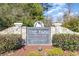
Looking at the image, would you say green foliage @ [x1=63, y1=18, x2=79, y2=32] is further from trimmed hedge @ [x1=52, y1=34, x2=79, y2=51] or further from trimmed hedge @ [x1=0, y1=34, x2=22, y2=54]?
trimmed hedge @ [x1=0, y1=34, x2=22, y2=54]

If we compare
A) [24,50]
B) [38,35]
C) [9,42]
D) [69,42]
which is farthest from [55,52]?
[9,42]

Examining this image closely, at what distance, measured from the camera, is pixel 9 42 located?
4418 mm

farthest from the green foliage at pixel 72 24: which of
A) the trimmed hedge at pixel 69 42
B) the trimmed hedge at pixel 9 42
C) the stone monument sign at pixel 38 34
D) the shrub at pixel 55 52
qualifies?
the trimmed hedge at pixel 9 42

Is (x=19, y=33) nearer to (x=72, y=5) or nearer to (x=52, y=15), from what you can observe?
(x=52, y=15)

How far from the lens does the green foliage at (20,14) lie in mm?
4434

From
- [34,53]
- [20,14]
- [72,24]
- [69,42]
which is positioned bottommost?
[34,53]

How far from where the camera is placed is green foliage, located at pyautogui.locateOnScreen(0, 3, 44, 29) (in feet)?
14.5

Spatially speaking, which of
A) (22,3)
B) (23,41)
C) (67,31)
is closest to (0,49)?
(23,41)

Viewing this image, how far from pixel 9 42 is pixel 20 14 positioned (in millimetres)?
530

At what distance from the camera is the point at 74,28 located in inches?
176

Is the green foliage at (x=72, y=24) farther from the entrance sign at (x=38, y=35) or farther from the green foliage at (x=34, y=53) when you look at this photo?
the green foliage at (x=34, y=53)

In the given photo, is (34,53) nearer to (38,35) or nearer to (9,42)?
(38,35)

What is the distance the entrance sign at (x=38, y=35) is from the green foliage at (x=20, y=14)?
0.43 ft

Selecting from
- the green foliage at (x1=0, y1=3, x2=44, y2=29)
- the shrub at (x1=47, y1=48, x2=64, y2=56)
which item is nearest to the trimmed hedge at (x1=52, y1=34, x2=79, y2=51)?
the shrub at (x1=47, y1=48, x2=64, y2=56)
